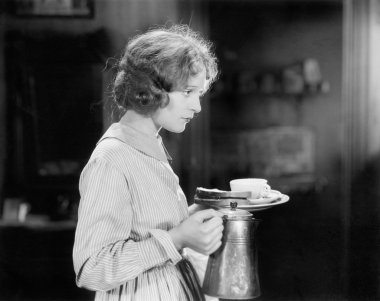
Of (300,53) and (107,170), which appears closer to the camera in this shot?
(107,170)

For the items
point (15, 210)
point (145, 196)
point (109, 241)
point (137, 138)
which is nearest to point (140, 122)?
point (137, 138)

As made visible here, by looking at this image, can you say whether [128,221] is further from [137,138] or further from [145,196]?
[137,138]

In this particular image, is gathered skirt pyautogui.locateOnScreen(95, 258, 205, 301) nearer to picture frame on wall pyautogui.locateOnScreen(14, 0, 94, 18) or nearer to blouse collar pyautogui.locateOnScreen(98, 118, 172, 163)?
blouse collar pyautogui.locateOnScreen(98, 118, 172, 163)

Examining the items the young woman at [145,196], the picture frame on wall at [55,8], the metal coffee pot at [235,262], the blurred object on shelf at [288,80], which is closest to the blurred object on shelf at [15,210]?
the picture frame on wall at [55,8]

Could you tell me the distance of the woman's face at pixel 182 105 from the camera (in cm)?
139

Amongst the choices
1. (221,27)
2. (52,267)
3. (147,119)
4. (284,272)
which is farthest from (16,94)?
(147,119)

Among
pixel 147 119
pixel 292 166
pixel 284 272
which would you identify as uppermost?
pixel 147 119

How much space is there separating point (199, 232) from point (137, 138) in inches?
11.5

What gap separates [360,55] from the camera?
357 centimetres

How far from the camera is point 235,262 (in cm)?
139

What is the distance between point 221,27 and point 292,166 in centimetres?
103

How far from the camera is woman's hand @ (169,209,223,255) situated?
1243 mm

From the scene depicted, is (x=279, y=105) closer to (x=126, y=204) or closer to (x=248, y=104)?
(x=248, y=104)

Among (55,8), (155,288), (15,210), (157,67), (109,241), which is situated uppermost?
(55,8)
